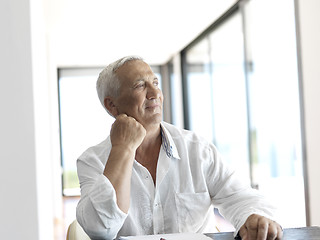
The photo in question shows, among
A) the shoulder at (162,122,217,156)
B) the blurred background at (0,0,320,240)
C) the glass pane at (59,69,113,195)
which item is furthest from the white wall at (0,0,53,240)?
the glass pane at (59,69,113,195)

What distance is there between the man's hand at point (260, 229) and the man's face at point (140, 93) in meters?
0.53

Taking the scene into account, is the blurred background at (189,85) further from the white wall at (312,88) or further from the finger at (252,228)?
the finger at (252,228)

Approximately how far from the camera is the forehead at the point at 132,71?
1582 millimetres

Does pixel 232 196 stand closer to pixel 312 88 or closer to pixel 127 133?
pixel 127 133

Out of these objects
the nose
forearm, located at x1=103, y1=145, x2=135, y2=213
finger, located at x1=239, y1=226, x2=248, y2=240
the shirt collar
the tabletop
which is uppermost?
the nose

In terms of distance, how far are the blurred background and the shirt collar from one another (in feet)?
2.40

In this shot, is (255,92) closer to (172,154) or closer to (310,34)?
(310,34)

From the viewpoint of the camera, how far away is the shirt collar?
1541 mm

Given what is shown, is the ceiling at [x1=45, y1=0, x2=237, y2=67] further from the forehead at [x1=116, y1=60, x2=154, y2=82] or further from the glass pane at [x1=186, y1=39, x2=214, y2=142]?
the forehead at [x1=116, y1=60, x2=154, y2=82]

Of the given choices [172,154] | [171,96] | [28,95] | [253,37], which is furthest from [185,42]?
[172,154]

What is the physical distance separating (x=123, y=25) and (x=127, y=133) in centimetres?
447

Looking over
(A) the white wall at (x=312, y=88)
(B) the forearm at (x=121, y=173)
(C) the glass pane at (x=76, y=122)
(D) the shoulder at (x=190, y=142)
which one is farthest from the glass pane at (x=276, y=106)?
(C) the glass pane at (x=76, y=122)

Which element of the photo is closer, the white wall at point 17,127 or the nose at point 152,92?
the nose at point 152,92

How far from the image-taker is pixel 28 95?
2035mm
